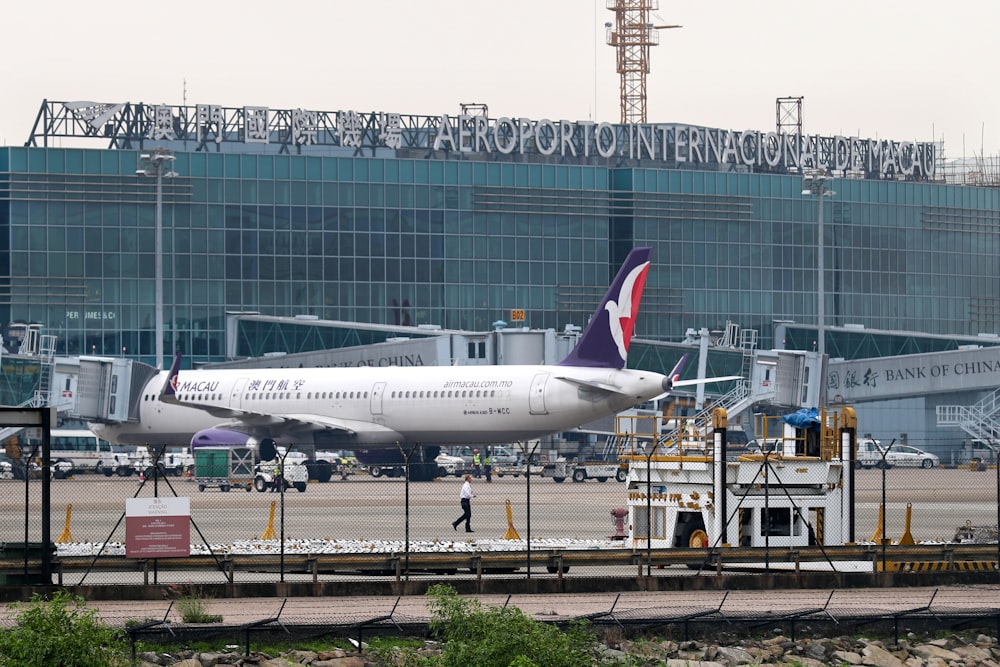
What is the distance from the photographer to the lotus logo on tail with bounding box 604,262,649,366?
60.4 m

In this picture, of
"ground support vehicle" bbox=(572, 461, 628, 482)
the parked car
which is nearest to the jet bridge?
"ground support vehicle" bbox=(572, 461, 628, 482)

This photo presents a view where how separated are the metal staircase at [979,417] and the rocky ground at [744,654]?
67129 mm

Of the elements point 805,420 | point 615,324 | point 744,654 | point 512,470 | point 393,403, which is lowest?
point 512,470

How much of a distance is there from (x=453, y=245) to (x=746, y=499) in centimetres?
8154

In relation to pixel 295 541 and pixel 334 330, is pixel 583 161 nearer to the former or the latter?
pixel 334 330

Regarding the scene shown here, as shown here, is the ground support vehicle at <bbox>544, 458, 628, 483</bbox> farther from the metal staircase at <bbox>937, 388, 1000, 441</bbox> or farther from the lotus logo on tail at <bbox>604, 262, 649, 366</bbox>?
the metal staircase at <bbox>937, 388, 1000, 441</bbox>

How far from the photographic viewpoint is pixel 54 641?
1812cm

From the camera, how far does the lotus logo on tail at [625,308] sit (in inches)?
2378

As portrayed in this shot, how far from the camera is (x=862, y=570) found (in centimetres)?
2841

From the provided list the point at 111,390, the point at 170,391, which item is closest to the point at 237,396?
the point at 170,391

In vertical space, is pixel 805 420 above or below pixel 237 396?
above

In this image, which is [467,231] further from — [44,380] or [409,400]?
[409,400]

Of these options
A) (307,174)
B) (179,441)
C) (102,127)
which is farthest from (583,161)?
(179,441)

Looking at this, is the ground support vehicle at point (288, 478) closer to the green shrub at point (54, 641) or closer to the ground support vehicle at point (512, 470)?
the ground support vehicle at point (512, 470)
